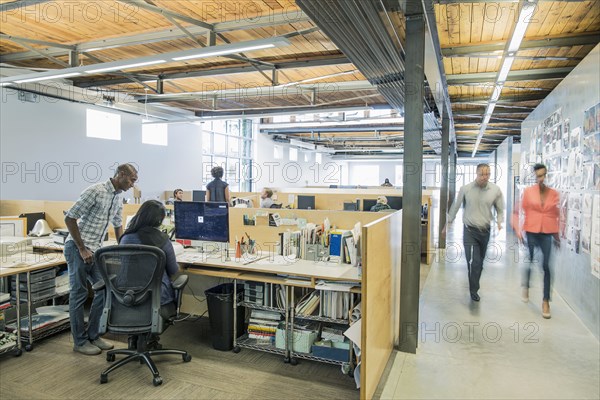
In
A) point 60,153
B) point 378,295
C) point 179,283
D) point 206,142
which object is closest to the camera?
point 378,295

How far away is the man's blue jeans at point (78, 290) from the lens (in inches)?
123

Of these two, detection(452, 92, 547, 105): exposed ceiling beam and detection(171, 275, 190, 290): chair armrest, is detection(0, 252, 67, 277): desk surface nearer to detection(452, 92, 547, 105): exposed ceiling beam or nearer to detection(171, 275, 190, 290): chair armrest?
detection(171, 275, 190, 290): chair armrest

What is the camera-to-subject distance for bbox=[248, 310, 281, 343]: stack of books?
3.22 meters

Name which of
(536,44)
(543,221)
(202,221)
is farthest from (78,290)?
(536,44)

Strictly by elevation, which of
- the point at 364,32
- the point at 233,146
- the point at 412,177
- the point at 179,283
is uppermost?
the point at 233,146

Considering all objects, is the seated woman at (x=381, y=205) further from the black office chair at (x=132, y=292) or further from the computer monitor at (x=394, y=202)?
the black office chair at (x=132, y=292)

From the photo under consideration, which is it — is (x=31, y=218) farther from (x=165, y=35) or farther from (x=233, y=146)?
Answer: (x=233, y=146)

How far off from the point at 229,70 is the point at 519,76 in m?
4.19

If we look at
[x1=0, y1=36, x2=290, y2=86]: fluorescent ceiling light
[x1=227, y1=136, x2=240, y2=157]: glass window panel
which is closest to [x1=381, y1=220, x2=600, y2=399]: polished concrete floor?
[x1=0, y1=36, x2=290, y2=86]: fluorescent ceiling light

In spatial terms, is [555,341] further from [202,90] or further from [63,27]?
[202,90]

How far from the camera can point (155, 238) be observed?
2.81 m

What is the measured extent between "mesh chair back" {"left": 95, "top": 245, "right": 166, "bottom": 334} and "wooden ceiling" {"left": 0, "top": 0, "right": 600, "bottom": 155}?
91.9 inches

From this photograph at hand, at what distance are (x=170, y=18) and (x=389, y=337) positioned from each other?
359cm

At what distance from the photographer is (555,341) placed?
11.1ft
